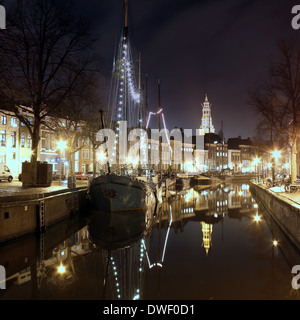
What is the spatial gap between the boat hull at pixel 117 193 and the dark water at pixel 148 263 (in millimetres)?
2273

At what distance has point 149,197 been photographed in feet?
73.4

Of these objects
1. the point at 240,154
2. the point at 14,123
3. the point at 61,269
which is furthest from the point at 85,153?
the point at 240,154

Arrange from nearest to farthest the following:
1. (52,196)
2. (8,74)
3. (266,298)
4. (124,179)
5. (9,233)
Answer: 1. (266,298)
2. (9,233)
3. (8,74)
4. (52,196)
5. (124,179)

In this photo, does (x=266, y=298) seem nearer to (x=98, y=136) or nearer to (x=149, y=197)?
(x=149, y=197)

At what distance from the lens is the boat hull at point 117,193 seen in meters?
19.2

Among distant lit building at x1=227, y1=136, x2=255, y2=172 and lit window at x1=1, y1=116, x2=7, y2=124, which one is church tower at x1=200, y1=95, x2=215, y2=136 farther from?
lit window at x1=1, y1=116, x2=7, y2=124

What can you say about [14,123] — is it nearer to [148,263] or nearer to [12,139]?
[12,139]

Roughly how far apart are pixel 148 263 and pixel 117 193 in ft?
30.9

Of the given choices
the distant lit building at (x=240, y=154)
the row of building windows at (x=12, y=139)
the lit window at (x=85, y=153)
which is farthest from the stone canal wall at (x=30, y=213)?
the distant lit building at (x=240, y=154)

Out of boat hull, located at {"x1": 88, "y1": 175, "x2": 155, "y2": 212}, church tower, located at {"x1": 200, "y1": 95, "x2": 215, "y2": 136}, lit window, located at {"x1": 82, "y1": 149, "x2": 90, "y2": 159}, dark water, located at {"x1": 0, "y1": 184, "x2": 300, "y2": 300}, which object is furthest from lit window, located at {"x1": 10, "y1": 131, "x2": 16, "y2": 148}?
church tower, located at {"x1": 200, "y1": 95, "x2": 215, "y2": 136}

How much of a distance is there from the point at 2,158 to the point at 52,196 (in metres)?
29.3

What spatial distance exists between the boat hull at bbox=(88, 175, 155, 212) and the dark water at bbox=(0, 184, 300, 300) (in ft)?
7.46

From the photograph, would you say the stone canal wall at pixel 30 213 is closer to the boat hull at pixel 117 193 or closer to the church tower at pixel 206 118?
the boat hull at pixel 117 193
